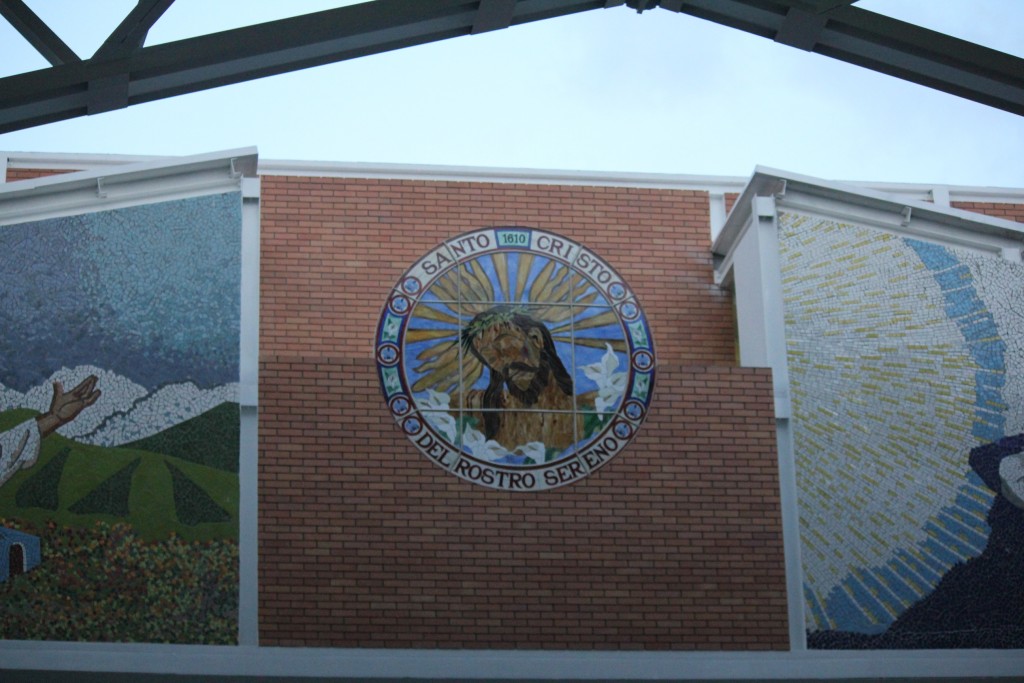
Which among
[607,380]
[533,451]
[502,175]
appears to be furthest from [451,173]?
[533,451]

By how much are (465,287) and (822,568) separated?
381 cm

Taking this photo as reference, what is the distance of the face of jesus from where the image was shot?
13398 mm

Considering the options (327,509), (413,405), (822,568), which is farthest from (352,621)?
(822,568)

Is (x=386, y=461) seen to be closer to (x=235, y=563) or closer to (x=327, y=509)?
(x=327, y=509)

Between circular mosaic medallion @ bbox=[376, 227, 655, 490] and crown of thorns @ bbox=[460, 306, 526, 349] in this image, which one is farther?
crown of thorns @ bbox=[460, 306, 526, 349]

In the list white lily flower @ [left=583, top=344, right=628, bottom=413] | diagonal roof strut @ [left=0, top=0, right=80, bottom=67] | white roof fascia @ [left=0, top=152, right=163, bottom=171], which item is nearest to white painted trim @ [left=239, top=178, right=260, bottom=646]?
white roof fascia @ [left=0, top=152, right=163, bottom=171]

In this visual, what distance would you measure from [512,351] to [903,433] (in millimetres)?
3317

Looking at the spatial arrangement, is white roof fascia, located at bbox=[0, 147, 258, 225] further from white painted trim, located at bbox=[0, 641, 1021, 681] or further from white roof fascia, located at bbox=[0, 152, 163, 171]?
white painted trim, located at bbox=[0, 641, 1021, 681]

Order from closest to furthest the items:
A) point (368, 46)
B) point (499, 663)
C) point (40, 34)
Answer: point (40, 34)
point (368, 46)
point (499, 663)

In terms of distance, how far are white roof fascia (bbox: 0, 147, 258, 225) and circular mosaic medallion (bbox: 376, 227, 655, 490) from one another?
179 cm

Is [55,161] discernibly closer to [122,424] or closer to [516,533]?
[122,424]

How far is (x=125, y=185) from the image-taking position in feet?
42.7

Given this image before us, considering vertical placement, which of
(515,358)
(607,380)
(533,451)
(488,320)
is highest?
(488,320)

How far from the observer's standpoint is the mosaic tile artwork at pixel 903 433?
12.9 meters
